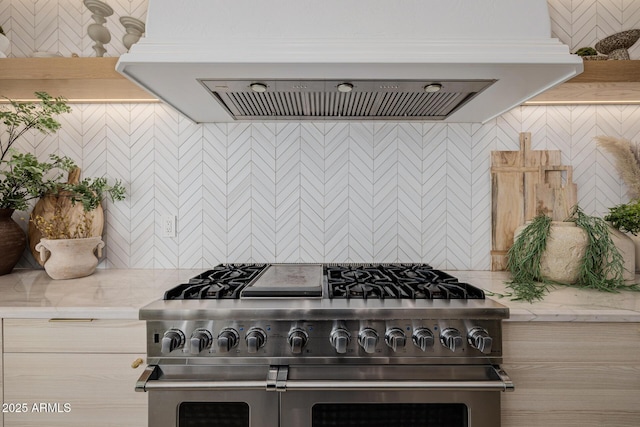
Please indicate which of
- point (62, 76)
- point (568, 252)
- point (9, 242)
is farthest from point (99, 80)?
point (568, 252)

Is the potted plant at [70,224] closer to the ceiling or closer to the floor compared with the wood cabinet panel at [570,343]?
closer to the ceiling

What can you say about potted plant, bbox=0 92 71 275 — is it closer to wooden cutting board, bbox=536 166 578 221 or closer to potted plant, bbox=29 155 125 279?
potted plant, bbox=29 155 125 279

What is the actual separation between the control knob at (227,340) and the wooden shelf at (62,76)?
A: 108 cm

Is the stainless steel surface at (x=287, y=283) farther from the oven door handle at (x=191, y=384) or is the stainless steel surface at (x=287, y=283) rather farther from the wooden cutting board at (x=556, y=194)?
the wooden cutting board at (x=556, y=194)

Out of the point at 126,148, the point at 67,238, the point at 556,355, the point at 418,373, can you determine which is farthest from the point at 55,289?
the point at 556,355

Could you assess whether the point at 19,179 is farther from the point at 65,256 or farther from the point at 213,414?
the point at 213,414

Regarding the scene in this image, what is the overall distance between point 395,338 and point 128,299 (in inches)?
36.1

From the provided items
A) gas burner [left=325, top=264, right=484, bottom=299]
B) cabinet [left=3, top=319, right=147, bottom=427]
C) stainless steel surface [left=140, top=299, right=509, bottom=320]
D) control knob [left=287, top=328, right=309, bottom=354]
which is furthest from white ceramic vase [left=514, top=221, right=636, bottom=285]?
cabinet [left=3, top=319, right=147, bottom=427]

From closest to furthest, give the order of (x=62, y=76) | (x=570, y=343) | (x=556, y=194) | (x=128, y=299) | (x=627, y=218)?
(x=570, y=343) → (x=128, y=299) → (x=62, y=76) → (x=627, y=218) → (x=556, y=194)

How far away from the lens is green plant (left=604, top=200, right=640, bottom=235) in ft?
4.74

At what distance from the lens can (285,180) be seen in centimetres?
175

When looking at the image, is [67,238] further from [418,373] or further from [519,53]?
[519,53]

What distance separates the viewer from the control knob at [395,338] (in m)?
0.98

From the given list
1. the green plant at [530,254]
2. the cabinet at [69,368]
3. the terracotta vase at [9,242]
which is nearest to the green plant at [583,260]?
the green plant at [530,254]
